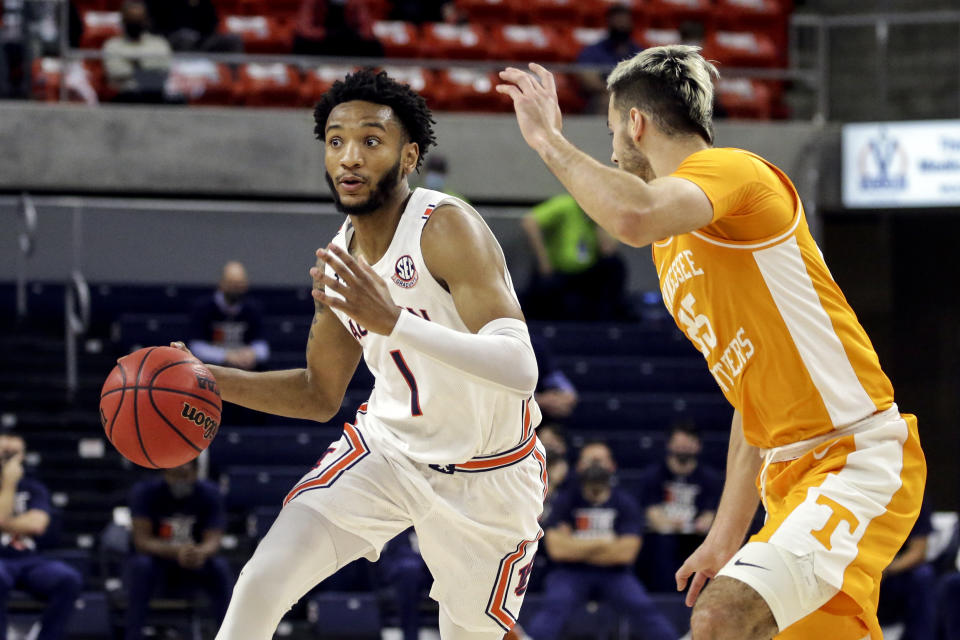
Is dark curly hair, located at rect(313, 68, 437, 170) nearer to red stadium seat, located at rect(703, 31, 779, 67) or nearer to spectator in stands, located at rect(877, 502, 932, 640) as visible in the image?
spectator in stands, located at rect(877, 502, 932, 640)

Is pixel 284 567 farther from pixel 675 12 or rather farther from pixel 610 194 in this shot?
pixel 675 12

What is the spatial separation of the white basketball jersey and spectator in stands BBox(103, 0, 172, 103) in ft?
27.0

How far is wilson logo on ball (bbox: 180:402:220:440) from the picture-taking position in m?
4.25

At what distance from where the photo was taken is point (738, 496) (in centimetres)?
394

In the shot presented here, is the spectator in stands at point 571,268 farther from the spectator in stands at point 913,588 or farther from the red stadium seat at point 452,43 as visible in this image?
the spectator in stands at point 913,588

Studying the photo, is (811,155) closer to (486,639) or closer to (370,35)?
(370,35)

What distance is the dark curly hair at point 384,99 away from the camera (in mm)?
4391

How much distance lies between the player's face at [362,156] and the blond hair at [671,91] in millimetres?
937

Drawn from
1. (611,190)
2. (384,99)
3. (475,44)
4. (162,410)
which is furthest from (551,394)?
(611,190)

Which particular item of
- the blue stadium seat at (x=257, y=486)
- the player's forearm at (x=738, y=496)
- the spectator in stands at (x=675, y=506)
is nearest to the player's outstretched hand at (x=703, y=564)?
the player's forearm at (x=738, y=496)

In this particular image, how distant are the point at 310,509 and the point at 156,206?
874 centimetres

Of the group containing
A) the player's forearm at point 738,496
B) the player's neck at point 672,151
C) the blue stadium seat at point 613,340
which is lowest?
the blue stadium seat at point 613,340

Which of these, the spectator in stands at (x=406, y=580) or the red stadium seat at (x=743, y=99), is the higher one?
the red stadium seat at (x=743, y=99)

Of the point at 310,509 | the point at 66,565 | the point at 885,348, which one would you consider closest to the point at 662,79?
the point at 310,509
